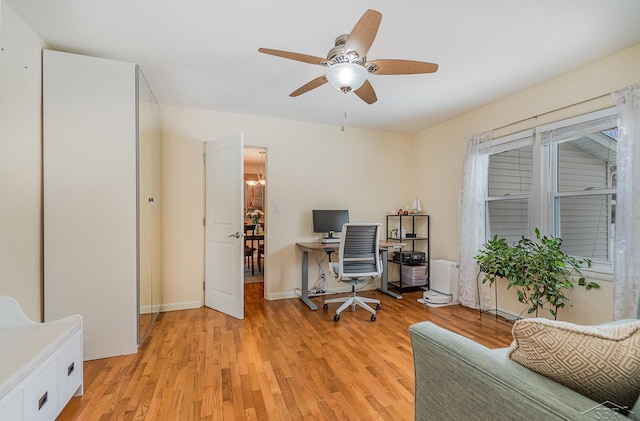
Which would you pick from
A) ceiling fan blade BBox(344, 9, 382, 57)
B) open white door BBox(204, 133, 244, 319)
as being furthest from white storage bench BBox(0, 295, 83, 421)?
ceiling fan blade BBox(344, 9, 382, 57)

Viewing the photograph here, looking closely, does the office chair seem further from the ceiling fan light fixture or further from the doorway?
the doorway

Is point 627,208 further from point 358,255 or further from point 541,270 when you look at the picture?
point 358,255

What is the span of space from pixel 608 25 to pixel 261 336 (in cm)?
357

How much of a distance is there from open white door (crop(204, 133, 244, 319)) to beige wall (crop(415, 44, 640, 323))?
2.76m

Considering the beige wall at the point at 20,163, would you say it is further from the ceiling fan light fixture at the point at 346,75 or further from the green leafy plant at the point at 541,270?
the green leafy plant at the point at 541,270

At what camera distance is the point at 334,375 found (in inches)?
77.4

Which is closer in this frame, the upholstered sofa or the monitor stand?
the upholstered sofa

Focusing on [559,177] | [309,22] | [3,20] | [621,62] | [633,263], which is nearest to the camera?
[3,20]

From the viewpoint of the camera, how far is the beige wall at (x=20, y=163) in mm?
1718

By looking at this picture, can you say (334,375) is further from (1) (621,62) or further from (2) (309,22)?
(1) (621,62)

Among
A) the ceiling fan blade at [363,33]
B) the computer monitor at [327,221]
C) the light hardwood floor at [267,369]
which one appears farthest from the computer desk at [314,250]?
the ceiling fan blade at [363,33]

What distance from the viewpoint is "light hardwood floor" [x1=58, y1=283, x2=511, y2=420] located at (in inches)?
63.8

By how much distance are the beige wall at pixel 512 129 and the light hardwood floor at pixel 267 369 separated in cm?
86

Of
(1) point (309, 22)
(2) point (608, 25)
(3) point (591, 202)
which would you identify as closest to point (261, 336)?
(1) point (309, 22)
